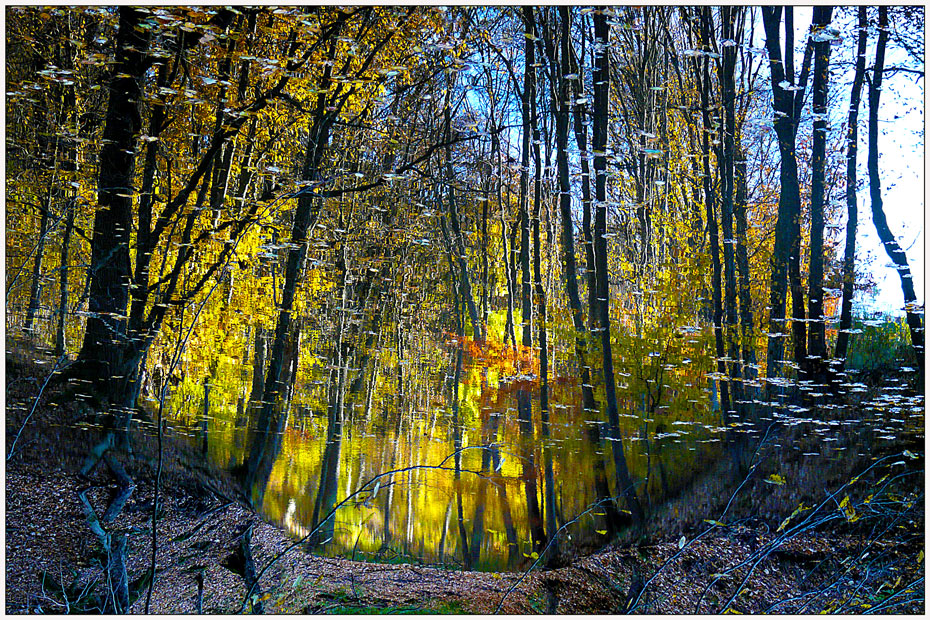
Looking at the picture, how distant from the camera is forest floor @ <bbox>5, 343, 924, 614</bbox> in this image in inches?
84.6

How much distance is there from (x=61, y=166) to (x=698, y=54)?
2.68 m

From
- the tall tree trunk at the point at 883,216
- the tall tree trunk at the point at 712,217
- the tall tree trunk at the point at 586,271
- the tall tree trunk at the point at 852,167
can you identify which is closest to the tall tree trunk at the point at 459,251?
the tall tree trunk at the point at 586,271

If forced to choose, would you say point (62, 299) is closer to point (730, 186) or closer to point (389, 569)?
point (389, 569)

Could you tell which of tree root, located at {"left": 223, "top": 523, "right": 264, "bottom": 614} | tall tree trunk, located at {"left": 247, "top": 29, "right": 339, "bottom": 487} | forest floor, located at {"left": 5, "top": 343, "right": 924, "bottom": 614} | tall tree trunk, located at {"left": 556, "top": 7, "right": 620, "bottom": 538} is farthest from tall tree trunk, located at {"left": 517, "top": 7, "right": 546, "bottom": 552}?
tree root, located at {"left": 223, "top": 523, "right": 264, "bottom": 614}

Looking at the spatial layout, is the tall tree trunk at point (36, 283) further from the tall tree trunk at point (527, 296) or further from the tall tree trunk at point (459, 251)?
the tall tree trunk at point (527, 296)

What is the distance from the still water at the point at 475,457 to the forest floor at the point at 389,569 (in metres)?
0.09

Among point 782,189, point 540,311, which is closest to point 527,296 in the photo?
point 540,311

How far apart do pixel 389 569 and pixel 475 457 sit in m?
0.55

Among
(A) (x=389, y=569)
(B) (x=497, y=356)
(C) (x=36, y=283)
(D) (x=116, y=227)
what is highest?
(D) (x=116, y=227)

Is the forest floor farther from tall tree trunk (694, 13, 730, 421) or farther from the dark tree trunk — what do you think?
tall tree trunk (694, 13, 730, 421)

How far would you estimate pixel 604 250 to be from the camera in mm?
2365

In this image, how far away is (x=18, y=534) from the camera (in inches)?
87.4

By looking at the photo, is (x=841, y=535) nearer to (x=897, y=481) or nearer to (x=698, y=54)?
(x=897, y=481)

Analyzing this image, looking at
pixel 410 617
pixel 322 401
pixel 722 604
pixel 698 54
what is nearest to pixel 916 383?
pixel 722 604
